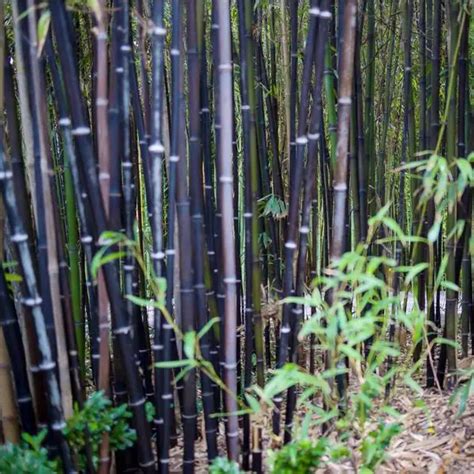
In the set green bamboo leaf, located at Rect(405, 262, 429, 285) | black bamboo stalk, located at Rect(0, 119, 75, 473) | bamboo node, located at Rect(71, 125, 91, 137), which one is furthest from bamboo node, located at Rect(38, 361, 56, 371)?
green bamboo leaf, located at Rect(405, 262, 429, 285)

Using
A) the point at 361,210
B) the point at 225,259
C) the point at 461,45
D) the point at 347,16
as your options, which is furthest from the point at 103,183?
the point at 461,45

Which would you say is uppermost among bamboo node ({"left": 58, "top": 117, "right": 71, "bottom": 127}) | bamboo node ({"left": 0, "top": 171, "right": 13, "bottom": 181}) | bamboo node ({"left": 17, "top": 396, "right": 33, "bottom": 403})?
bamboo node ({"left": 58, "top": 117, "right": 71, "bottom": 127})

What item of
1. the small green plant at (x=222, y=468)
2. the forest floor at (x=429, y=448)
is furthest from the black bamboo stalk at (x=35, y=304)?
the forest floor at (x=429, y=448)

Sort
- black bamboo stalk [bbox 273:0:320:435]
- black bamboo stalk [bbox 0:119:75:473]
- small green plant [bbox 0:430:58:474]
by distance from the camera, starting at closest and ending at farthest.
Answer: small green plant [bbox 0:430:58:474]
black bamboo stalk [bbox 0:119:75:473]
black bamboo stalk [bbox 273:0:320:435]

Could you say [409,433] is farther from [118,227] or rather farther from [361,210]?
[118,227]

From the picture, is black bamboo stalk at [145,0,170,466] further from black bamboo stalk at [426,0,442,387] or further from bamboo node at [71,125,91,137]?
black bamboo stalk at [426,0,442,387]

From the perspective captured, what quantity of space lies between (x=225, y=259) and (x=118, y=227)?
0.25m

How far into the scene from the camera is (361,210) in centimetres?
214

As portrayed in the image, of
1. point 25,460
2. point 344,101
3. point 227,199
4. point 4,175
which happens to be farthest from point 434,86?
point 25,460

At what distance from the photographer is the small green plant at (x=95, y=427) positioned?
124cm

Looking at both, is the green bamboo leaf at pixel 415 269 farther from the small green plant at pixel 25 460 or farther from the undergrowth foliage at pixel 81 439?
the small green plant at pixel 25 460

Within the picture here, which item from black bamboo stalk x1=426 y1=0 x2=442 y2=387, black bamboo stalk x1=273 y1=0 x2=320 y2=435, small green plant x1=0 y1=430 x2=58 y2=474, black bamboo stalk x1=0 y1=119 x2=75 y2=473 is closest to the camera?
small green plant x1=0 y1=430 x2=58 y2=474

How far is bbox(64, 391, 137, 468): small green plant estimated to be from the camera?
124 cm

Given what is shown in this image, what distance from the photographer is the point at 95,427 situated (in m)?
1.24
